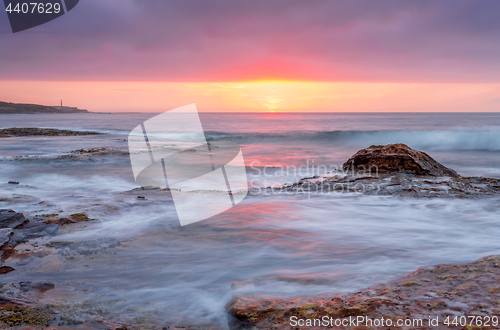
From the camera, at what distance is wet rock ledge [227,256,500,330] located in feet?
6.40

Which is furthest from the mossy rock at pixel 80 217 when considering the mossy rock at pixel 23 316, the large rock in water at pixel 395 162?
the large rock in water at pixel 395 162

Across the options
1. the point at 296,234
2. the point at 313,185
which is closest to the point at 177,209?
the point at 296,234

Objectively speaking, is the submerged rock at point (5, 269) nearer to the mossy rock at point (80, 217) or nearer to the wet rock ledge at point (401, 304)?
the mossy rock at point (80, 217)

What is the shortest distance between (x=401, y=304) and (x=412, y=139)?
2859 centimetres

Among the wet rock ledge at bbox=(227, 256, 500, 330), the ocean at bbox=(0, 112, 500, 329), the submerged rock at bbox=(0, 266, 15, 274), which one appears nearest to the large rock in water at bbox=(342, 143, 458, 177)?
the ocean at bbox=(0, 112, 500, 329)

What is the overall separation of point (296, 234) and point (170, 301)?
2.23 m

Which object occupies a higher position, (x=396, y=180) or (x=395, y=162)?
(x=395, y=162)

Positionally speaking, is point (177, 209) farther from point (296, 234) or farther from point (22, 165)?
point (22, 165)

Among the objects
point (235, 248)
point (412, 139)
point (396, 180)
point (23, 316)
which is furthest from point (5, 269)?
point (412, 139)

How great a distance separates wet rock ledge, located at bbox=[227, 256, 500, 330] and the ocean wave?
21.4 m

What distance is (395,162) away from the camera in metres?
7.11

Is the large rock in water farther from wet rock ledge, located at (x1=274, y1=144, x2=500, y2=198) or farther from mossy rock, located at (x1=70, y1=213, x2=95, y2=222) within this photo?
mossy rock, located at (x1=70, y1=213, x2=95, y2=222)

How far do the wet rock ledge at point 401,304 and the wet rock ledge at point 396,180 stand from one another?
158 inches

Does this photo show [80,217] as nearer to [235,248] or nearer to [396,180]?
[235,248]
